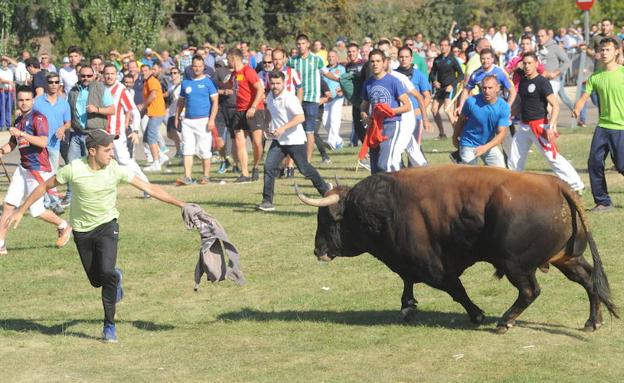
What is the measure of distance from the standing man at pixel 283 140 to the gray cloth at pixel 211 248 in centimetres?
558

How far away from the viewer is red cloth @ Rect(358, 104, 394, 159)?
46.4 ft

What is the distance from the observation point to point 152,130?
2200 centimetres

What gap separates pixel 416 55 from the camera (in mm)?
23250

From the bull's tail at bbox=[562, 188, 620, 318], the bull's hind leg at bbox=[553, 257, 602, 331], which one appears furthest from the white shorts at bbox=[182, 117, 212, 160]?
the bull's tail at bbox=[562, 188, 620, 318]

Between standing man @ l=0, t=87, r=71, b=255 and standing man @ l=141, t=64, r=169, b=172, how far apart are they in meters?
6.79

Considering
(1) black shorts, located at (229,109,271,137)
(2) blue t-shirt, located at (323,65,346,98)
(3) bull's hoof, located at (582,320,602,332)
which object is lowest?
(3) bull's hoof, located at (582,320,602,332)

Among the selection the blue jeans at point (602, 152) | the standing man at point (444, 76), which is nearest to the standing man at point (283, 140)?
the blue jeans at point (602, 152)

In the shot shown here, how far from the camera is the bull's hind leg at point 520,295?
9.38 meters

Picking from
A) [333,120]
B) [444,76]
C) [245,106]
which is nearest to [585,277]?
[245,106]

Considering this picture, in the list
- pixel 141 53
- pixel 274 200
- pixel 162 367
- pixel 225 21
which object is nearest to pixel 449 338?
pixel 162 367

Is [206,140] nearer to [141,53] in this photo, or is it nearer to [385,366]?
[385,366]

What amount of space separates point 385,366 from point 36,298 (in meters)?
4.65

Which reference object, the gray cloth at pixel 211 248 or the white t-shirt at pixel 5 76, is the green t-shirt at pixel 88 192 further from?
the white t-shirt at pixel 5 76

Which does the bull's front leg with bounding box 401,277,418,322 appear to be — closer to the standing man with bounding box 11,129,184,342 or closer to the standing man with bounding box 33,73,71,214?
the standing man with bounding box 11,129,184,342
